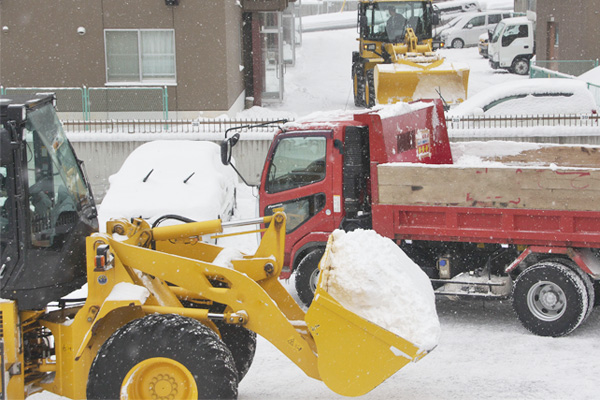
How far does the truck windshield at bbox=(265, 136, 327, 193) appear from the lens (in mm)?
9352

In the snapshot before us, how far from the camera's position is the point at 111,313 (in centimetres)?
585

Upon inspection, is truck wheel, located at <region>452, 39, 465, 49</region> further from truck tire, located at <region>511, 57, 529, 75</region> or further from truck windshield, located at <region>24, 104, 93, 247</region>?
truck windshield, located at <region>24, 104, 93, 247</region>

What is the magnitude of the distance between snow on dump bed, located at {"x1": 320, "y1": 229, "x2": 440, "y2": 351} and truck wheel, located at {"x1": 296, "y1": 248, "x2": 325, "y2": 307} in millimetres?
3224

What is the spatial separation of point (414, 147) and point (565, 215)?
84.9 inches

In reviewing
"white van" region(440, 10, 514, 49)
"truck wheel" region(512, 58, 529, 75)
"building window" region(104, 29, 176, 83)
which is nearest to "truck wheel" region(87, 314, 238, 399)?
"building window" region(104, 29, 176, 83)

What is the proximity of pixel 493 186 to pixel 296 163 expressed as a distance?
7.55 ft

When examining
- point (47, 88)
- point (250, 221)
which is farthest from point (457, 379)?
point (47, 88)

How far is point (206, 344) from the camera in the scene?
5516 millimetres

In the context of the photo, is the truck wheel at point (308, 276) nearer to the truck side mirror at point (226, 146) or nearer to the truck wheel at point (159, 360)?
the truck side mirror at point (226, 146)

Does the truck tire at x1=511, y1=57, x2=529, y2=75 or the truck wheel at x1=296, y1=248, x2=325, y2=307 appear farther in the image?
the truck tire at x1=511, y1=57, x2=529, y2=75

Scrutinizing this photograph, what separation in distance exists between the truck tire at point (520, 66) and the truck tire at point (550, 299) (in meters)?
25.3

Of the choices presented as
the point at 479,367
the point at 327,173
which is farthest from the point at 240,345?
the point at 327,173

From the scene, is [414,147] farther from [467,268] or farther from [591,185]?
[591,185]

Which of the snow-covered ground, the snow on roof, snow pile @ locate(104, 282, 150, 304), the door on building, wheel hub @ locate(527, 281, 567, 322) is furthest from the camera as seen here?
the door on building
